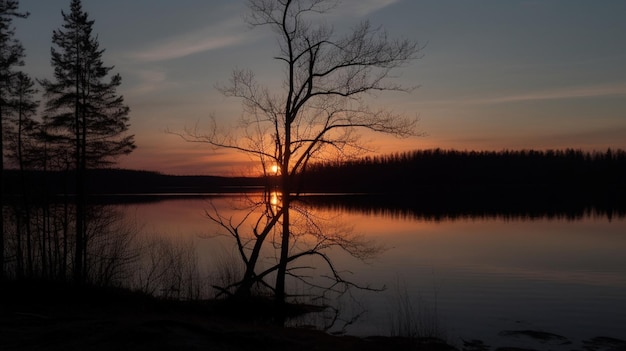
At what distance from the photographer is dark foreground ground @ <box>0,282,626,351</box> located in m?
9.85

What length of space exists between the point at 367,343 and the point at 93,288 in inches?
305

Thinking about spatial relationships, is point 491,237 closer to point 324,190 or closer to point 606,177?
point 324,190

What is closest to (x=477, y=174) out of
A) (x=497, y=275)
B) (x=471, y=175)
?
(x=471, y=175)

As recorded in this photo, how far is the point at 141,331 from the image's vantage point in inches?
399

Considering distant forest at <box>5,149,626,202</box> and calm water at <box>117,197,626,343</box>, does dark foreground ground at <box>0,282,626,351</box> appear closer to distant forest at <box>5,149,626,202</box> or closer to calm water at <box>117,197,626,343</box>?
calm water at <box>117,197,626,343</box>

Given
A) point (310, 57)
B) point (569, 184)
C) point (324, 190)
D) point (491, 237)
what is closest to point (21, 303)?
point (310, 57)

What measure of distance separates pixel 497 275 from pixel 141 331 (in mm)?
17306

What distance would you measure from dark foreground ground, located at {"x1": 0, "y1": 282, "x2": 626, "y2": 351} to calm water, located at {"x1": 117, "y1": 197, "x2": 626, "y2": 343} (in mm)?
1573

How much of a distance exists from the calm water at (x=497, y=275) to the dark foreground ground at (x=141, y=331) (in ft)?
5.16

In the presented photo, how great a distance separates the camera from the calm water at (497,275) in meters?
16.2

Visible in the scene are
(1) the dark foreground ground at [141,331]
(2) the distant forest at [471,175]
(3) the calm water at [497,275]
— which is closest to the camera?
(1) the dark foreground ground at [141,331]

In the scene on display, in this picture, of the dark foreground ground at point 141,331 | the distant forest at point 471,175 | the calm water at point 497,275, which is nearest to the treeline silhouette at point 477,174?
the distant forest at point 471,175

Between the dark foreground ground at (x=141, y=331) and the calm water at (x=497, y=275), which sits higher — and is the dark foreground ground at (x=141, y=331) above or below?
above

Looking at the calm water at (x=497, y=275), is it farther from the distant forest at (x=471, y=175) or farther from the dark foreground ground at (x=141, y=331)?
the distant forest at (x=471, y=175)
